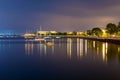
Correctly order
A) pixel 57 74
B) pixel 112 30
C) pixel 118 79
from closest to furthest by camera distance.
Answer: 1. pixel 118 79
2. pixel 57 74
3. pixel 112 30

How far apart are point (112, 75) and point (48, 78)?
14.8ft

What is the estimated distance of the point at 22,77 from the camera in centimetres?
1791

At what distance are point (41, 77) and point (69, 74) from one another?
86.6 inches

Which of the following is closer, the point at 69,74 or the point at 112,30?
the point at 69,74

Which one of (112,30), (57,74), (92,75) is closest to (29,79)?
(57,74)

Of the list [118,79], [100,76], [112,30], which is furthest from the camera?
[112,30]

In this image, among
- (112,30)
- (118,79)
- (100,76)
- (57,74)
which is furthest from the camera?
(112,30)

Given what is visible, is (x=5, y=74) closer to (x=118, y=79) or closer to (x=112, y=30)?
Answer: (x=118, y=79)

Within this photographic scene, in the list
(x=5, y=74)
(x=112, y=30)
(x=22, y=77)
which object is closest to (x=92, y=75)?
(x=22, y=77)

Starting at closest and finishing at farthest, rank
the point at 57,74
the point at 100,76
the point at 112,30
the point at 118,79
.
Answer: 1. the point at 118,79
2. the point at 100,76
3. the point at 57,74
4. the point at 112,30

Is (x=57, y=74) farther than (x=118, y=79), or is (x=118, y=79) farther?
(x=57, y=74)

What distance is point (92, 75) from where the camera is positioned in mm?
18172

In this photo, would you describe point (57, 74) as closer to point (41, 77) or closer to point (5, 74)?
point (41, 77)

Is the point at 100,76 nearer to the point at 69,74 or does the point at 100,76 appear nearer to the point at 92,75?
the point at 92,75
